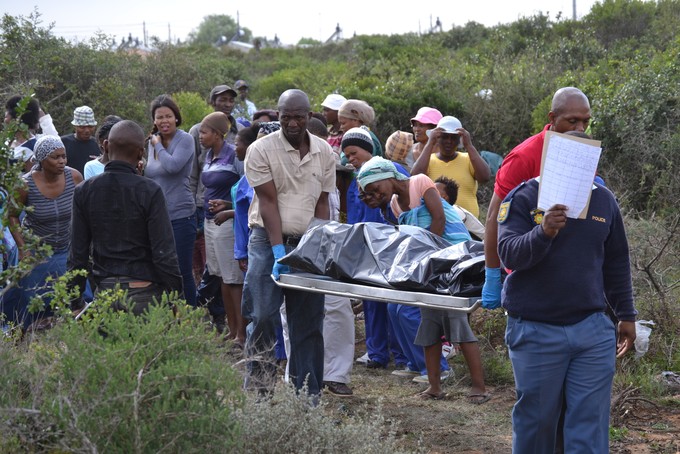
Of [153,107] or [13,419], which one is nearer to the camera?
[13,419]

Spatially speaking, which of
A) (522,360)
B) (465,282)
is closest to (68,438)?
(522,360)

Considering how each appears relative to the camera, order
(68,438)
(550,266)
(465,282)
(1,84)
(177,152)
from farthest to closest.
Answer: (1,84)
(177,152)
(465,282)
(550,266)
(68,438)

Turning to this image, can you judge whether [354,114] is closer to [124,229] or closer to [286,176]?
[286,176]

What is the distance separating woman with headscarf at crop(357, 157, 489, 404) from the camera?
6.39m

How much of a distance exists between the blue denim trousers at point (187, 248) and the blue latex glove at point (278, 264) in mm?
2763

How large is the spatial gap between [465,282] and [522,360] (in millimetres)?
806

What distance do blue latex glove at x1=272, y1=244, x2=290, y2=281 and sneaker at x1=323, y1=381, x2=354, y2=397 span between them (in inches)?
64.6

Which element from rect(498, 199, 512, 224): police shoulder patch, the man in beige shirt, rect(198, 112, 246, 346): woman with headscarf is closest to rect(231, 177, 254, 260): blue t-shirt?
rect(198, 112, 246, 346): woman with headscarf

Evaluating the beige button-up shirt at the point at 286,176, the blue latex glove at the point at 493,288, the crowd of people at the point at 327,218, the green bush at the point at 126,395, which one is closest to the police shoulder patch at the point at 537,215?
the crowd of people at the point at 327,218

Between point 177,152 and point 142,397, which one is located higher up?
point 177,152

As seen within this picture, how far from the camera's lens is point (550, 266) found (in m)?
4.32

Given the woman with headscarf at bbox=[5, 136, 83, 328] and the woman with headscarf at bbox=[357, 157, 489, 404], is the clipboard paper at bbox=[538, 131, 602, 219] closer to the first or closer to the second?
the woman with headscarf at bbox=[357, 157, 489, 404]

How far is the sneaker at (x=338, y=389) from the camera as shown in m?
7.16

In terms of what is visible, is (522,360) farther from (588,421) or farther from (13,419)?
(13,419)
